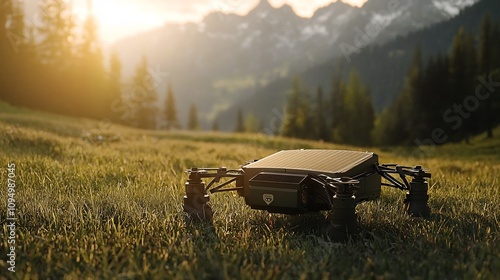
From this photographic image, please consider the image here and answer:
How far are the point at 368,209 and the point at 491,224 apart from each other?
1.47 metres

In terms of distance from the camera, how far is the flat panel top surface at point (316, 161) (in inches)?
207

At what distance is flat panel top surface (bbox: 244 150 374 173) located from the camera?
5270 mm

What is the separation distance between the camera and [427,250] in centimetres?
426

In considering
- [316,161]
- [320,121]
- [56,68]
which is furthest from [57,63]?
[316,161]

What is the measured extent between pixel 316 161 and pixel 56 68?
61.2 metres

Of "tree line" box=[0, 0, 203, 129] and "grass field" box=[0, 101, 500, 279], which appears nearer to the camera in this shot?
"grass field" box=[0, 101, 500, 279]

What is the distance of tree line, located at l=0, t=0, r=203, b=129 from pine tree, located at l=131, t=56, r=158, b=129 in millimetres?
6708

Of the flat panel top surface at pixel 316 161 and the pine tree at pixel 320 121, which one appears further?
the pine tree at pixel 320 121

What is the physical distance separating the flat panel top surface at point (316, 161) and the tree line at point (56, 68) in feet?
179

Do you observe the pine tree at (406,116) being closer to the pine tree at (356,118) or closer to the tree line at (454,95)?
the tree line at (454,95)

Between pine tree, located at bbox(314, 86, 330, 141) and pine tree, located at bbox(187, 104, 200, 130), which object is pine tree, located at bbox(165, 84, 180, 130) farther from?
pine tree, located at bbox(314, 86, 330, 141)

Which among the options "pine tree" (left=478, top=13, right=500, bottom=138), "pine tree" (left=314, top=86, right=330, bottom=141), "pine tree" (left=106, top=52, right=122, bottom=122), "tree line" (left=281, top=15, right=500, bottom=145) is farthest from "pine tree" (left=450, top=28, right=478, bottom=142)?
"pine tree" (left=106, top=52, right=122, bottom=122)

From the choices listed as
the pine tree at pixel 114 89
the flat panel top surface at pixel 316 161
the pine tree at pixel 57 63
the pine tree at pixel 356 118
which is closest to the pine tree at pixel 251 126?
the pine tree at pixel 356 118

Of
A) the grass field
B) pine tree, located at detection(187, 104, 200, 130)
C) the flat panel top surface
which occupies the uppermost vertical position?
pine tree, located at detection(187, 104, 200, 130)
